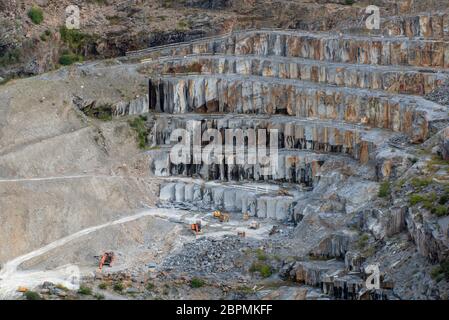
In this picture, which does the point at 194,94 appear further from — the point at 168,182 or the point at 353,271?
the point at 353,271

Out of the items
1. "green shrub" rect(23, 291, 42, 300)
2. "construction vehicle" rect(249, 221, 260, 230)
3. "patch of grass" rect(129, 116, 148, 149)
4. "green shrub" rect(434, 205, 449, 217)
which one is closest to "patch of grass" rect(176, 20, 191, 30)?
"patch of grass" rect(129, 116, 148, 149)

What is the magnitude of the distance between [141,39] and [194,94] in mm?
11863

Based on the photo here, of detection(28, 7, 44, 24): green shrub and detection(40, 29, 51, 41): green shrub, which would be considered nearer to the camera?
detection(40, 29, 51, 41): green shrub

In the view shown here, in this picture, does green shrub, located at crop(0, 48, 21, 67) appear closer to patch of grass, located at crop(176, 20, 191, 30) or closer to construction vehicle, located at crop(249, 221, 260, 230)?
patch of grass, located at crop(176, 20, 191, 30)

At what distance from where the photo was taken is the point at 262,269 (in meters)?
75.9

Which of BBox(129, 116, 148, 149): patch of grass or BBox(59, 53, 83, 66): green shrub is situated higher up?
BBox(59, 53, 83, 66): green shrub

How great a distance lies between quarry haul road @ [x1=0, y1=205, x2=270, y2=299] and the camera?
74.8 metres


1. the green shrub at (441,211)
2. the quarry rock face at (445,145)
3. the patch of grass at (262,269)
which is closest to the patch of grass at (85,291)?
the patch of grass at (262,269)

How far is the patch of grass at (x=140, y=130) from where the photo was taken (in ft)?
313

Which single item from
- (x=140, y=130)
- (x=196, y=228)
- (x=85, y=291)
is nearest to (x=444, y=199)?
→ (x=196, y=228)

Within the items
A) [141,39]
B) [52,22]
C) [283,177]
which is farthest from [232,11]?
[283,177]

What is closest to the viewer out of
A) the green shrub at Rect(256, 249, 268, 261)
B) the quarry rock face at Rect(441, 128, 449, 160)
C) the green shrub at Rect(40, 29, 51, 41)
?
the green shrub at Rect(256, 249, 268, 261)

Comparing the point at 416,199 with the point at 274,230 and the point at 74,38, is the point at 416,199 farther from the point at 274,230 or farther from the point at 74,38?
the point at 74,38

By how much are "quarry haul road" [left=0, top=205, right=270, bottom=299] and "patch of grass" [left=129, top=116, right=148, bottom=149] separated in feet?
33.4
